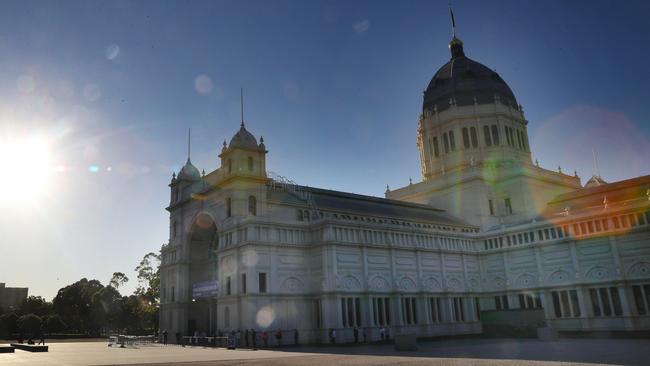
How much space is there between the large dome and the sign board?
48.9 metres

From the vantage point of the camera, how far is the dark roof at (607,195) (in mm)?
58594

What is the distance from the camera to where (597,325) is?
170 feet

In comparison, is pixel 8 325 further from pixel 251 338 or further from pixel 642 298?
pixel 642 298

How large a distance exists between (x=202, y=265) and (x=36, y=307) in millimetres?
64140

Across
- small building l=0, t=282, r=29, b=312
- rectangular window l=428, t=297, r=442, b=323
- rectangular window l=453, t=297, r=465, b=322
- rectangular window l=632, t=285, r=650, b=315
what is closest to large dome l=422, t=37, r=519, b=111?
rectangular window l=453, t=297, r=465, b=322

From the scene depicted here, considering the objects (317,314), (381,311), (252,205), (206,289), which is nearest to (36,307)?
(206,289)

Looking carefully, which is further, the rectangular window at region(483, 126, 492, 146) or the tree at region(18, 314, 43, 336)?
the tree at region(18, 314, 43, 336)

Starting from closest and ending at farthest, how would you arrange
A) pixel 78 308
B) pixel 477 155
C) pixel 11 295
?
pixel 477 155
pixel 78 308
pixel 11 295

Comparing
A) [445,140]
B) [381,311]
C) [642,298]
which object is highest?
[445,140]

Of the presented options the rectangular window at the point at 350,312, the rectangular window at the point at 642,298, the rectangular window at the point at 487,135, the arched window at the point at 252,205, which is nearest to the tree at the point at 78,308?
the arched window at the point at 252,205

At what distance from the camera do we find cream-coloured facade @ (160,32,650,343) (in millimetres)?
50281

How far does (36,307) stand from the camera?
10675cm

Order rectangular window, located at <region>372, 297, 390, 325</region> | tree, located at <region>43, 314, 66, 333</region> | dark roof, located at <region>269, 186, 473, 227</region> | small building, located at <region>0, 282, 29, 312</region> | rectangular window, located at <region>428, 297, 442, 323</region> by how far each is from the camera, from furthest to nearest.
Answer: small building, located at <region>0, 282, 29, 312</region>
tree, located at <region>43, 314, 66, 333</region>
rectangular window, located at <region>428, 297, 442, 323</region>
dark roof, located at <region>269, 186, 473, 227</region>
rectangular window, located at <region>372, 297, 390, 325</region>

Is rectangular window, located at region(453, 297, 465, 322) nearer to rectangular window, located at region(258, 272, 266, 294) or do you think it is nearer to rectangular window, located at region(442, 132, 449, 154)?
rectangular window, located at region(258, 272, 266, 294)
